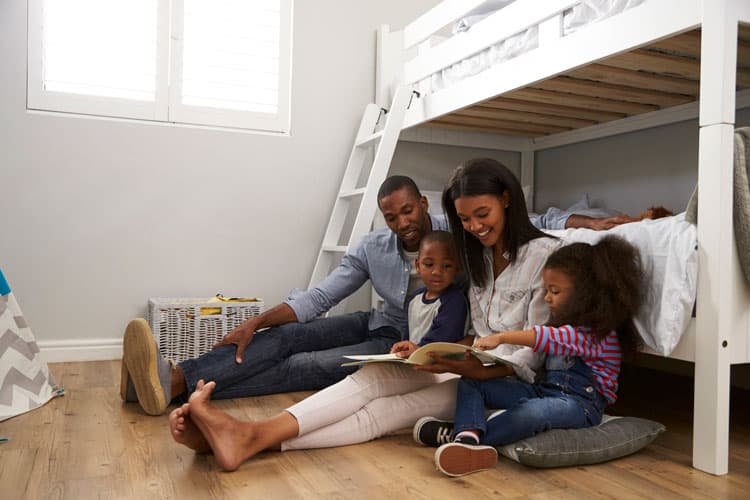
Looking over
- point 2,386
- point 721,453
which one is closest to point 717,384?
point 721,453

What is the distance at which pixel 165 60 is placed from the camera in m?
2.71

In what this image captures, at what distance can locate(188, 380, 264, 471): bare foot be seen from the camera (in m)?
1.30

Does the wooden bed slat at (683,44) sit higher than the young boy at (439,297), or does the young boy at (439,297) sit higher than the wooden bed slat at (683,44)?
the wooden bed slat at (683,44)

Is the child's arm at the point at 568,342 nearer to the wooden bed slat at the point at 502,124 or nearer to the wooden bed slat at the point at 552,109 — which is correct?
the wooden bed slat at the point at 552,109

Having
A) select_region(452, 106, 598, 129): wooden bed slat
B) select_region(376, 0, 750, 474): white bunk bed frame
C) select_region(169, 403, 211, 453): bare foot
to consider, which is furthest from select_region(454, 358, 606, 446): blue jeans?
select_region(452, 106, 598, 129): wooden bed slat

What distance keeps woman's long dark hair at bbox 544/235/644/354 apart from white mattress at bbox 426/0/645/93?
0.63 m

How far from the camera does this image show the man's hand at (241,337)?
72.6 inches

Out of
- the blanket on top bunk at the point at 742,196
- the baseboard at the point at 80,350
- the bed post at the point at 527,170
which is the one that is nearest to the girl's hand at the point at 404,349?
the blanket on top bunk at the point at 742,196

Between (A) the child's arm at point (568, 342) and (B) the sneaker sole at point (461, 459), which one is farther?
(A) the child's arm at point (568, 342)

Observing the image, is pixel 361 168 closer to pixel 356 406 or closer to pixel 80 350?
pixel 80 350

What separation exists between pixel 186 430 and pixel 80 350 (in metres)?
1.44

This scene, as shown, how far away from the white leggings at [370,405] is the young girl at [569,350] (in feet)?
0.42

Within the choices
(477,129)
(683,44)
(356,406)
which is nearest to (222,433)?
(356,406)

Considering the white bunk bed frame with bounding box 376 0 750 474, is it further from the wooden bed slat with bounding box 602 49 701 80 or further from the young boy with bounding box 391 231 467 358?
the young boy with bounding box 391 231 467 358
